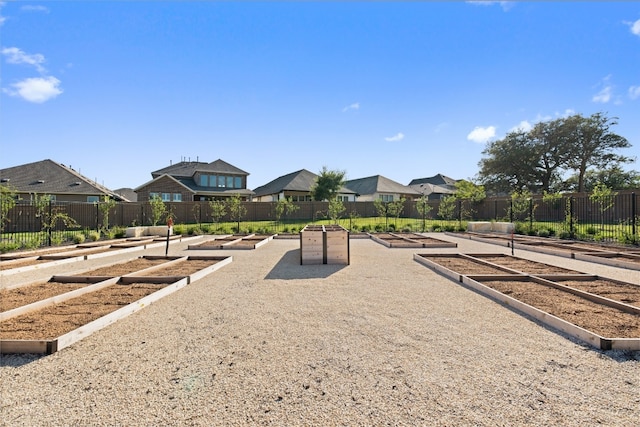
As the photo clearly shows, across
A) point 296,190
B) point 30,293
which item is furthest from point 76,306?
point 296,190

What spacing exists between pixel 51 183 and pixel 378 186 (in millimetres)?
33638

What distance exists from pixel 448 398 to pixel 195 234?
52.5ft

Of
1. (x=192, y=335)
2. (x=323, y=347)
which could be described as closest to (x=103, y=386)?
(x=192, y=335)

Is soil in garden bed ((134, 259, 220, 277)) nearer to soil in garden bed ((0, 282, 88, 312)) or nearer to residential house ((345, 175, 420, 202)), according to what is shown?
soil in garden bed ((0, 282, 88, 312))

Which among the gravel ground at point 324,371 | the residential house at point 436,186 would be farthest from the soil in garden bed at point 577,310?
the residential house at point 436,186

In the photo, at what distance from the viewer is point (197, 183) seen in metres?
31.7

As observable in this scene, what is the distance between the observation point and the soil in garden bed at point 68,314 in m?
3.35

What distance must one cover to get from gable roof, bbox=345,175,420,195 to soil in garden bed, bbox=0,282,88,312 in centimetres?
3735

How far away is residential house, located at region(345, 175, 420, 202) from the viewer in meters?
41.2

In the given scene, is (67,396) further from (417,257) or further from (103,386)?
(417,257)

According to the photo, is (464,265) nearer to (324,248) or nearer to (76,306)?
(324,248)

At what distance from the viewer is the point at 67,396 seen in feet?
7.61

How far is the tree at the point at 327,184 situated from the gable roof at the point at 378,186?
9.17 m

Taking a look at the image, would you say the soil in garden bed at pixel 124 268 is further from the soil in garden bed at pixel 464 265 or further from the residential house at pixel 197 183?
the residential house at pixel 197 183
